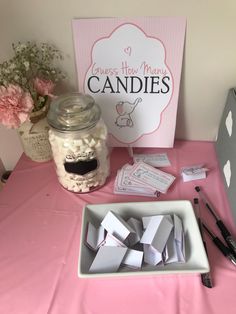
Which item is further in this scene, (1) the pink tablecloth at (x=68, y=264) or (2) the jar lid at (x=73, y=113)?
(2) the jar lid at (x=73, y=113)

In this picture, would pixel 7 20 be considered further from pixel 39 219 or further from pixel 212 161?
pixel 212 161

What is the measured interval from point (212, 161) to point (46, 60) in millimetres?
470

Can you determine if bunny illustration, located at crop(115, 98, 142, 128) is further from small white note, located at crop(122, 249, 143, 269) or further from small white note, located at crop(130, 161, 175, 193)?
small white note, located at crop(122, 249, 143, 269)

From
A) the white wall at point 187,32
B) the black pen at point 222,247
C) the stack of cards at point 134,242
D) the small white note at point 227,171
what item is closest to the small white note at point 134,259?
the stack of cards at point 134,242

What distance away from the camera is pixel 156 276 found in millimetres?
563

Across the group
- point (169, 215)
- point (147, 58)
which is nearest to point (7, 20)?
point (147, 58)

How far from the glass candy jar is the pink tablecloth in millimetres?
53

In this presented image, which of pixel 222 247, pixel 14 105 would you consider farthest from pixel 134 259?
pixel 14 105

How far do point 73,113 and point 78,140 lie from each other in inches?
2.3

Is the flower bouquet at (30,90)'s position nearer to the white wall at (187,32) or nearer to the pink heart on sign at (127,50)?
the white wall at (187,32)

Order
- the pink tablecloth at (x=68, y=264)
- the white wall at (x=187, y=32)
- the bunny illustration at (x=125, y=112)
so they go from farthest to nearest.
Answer: 1. the bunny illustration at (x=125, y=112)
2. the white wall at (x=187, y=32)
3. the pink tablecloth at (x=68, y=264)

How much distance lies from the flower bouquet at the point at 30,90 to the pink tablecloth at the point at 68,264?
0.28ft

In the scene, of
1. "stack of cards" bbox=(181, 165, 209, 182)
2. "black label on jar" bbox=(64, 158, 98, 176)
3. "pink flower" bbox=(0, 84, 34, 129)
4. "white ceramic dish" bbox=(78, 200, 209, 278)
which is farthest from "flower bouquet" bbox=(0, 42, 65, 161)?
"stack of cards" bbox=(181, 165, 209, 182)

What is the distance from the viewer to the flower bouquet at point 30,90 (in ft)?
2.17
